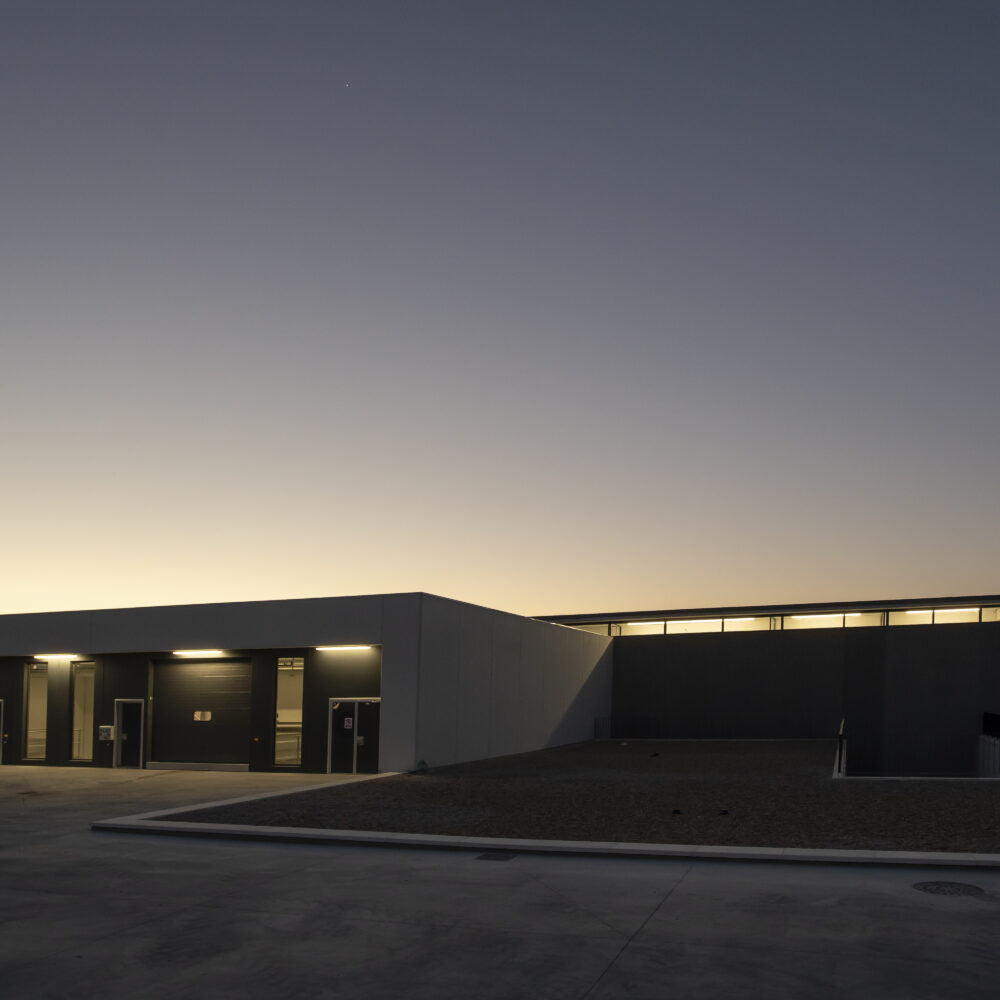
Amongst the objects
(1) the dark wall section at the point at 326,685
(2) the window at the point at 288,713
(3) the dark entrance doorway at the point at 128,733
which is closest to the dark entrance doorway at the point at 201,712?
(3) the dark entrance doorway at the point at 128,733

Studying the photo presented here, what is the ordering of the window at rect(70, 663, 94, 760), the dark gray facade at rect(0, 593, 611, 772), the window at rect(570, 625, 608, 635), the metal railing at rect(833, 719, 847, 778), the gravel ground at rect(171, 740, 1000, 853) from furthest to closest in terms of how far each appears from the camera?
1. the window at rect(570, 625, 608, 635)
2. the window at rect(70, 663, 94, 760)
3. the dark gray facade at rect(0, 593, 611, 772)
4. the metal railing at rect(833, 719, 847, 778)
5. the gravel ground at rect(171, 740, 1000, 853)

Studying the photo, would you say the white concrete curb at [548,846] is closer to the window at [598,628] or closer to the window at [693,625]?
the window at [693,625]

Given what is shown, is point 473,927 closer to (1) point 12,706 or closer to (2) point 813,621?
(1) point 12,706

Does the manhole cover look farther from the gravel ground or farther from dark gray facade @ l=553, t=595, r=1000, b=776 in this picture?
dark gray facade @ l=553, t=595, r=1000, b=776

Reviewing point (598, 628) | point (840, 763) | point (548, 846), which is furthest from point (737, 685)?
point (548, 846)

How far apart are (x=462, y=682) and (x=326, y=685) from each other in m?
3.87

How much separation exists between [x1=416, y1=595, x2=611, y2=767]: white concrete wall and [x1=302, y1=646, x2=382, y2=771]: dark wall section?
161cm

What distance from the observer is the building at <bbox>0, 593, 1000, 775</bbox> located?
89.8 feet

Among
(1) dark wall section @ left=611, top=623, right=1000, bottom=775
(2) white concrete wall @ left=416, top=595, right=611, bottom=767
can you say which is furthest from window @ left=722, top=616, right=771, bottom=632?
(2) white concrete wall @ left=416, top=595, right=611, bottom=767

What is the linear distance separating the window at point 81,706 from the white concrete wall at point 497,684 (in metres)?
11.8

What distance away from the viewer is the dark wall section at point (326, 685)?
27.3m

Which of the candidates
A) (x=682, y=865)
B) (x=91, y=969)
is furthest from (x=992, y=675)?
(x=91, y=969)

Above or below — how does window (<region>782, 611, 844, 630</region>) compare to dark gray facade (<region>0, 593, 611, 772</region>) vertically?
above

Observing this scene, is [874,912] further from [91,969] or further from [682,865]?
[91,969]
